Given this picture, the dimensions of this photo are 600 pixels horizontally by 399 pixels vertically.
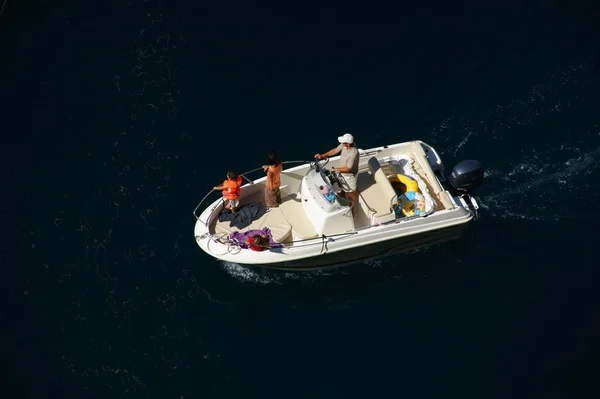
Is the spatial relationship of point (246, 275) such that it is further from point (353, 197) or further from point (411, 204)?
point (411, 204)

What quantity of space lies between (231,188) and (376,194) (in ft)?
15.1

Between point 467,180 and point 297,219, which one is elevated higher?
point 467,180

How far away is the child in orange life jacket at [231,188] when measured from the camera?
59.0 feet

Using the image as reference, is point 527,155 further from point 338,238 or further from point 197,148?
point 197,148

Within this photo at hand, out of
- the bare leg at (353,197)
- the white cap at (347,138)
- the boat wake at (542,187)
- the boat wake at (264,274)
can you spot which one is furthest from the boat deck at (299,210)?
the boat wake at (542,187)

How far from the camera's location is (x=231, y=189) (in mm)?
18078

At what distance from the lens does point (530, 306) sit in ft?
60.4

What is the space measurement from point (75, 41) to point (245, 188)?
11.4 m

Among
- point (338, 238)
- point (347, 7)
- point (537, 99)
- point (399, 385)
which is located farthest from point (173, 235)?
point (537, 99)

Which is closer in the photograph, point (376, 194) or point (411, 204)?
point (411, 204)

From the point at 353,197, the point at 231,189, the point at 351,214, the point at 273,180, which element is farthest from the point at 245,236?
the point at 353,197

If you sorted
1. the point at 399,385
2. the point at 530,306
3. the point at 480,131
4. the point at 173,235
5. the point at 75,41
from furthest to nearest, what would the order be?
1. the point at 75,41
2. the point at 480,131
3. the point at 173,235
4. the point at 530,306
5. the point at 399,385

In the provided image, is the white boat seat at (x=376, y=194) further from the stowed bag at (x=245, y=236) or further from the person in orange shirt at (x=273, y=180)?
the stowed bag at (x=245, y=236)

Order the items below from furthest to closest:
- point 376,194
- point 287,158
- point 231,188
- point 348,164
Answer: point 287,158, point 376,194, point 348,164, point 231,188
